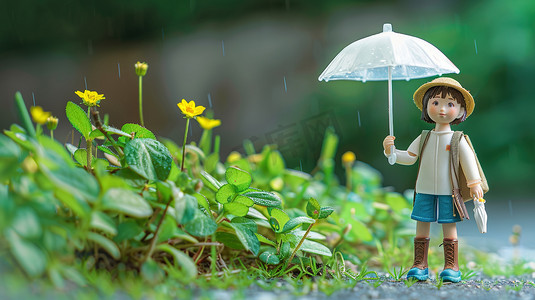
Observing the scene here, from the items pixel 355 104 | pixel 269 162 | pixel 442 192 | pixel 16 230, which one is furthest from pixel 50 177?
pixel 355 104

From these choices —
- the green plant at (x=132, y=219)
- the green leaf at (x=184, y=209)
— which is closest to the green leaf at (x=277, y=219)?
the green plant at (x=132, y=219)

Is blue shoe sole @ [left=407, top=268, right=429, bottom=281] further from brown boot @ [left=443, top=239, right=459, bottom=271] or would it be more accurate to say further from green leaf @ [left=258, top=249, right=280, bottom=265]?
green leaf @ [left=258, top=249, right=280, bottom=265]

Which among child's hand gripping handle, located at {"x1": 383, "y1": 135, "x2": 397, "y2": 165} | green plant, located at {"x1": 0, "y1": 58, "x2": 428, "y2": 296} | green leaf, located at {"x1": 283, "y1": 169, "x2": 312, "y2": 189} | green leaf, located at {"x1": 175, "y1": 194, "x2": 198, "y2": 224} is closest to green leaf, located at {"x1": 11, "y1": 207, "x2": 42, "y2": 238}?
green plant, located at {"x1": 0, "y1": 58, "x2": 428, "y2": 296}

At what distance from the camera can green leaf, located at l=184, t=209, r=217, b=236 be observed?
3.78 feet

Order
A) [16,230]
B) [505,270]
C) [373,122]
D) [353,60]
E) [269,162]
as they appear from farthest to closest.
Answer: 1. [373,122]
2. [269,162]
3. [505,270]
4. [353,60]
5. [16,230]

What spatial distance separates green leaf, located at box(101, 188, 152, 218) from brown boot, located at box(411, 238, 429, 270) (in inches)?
33.0

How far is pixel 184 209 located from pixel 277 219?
412mm

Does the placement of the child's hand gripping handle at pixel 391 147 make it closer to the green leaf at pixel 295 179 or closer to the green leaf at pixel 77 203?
the green leaf at pixel 295 179

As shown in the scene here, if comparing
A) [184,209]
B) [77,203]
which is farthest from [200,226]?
[77,203]

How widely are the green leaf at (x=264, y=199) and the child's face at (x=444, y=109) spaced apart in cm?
53

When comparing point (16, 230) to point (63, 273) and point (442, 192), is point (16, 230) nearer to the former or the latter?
point (63, 273)

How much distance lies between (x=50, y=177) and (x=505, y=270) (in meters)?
1.64

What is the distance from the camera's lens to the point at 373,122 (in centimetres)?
405

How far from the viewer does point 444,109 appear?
4.58ft
